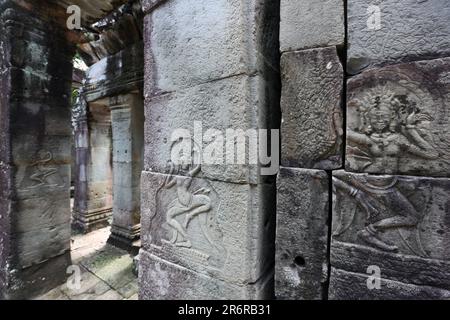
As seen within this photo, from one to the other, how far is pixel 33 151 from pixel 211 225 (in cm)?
259

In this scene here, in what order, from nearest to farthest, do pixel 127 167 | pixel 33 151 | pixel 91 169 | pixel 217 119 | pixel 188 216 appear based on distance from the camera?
pixel 217 119 < pixel 188 216 < pixel 33 151 < pixel 127 167 < pixel 91 169

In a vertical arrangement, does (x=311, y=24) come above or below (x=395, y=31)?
above

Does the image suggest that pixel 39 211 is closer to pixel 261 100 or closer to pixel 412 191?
pixel 261 100

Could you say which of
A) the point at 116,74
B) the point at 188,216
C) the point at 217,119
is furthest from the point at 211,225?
the point at 116,74

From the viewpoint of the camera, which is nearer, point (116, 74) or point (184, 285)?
point (184, 285)

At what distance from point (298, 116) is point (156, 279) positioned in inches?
56.4

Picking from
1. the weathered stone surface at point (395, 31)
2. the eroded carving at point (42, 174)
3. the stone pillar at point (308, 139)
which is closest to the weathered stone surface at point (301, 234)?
the stone pillar at point (308, 139)

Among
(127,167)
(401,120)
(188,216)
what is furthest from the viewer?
(127,167)

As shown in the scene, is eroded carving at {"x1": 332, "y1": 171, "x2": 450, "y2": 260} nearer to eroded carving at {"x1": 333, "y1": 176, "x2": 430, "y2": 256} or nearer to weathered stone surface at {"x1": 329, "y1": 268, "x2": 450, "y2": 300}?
eroded carving at {"x1": 333, "y1": 176, "x2": 430, "y2": 256}

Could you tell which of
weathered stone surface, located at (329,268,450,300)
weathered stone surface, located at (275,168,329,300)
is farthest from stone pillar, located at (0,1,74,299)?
weathered stone surface, located at (329,268,450,300)

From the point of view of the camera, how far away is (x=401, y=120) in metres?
0.93

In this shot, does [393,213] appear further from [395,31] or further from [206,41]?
[206,41]

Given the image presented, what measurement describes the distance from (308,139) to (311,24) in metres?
0.57

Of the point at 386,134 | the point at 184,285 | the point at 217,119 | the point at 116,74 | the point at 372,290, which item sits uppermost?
the point at 116,74
